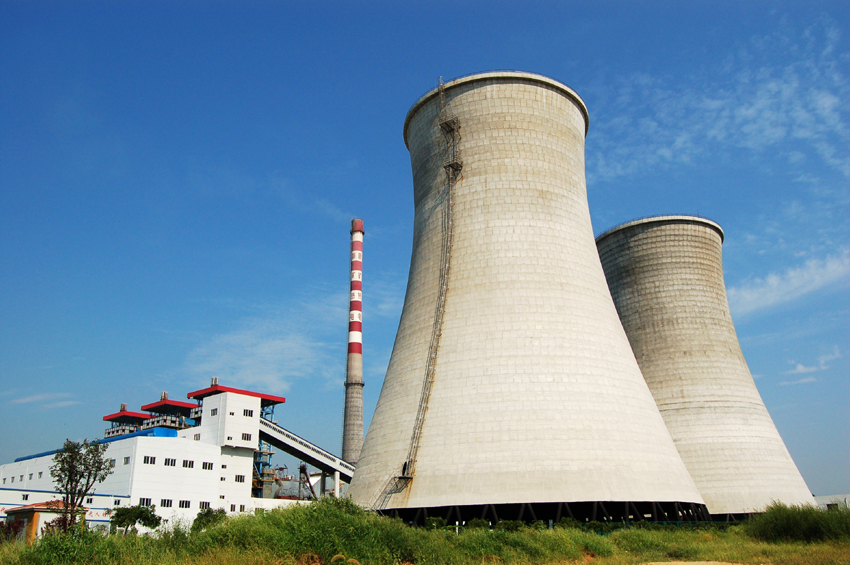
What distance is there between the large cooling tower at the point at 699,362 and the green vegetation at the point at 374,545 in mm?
9738

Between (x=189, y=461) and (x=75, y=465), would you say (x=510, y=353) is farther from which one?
(x=189, y=461)

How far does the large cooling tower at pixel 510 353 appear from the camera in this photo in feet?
48.7

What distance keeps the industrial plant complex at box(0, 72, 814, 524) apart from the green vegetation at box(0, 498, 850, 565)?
4.14 ft

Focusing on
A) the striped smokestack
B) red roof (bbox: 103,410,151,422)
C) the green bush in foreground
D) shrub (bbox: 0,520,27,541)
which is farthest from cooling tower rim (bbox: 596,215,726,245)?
red roof (bbox: 103,410,151,422)

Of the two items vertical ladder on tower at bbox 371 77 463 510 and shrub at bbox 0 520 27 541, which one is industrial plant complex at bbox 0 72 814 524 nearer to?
vertical ladder on tower at bbox 371 77 463 510

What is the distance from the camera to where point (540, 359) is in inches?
627

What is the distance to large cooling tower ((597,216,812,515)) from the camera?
24.0m

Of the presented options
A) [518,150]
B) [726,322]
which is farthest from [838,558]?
[726,322]

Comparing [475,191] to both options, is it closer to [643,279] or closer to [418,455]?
[418,455]

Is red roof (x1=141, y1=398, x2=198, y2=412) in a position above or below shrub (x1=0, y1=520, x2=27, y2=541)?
above

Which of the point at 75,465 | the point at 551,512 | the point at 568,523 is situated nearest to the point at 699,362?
the point at 551,512

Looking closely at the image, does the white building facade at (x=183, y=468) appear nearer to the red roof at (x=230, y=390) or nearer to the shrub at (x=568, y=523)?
the red roof at (x=230, y=390)

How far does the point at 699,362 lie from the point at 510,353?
12581 mm

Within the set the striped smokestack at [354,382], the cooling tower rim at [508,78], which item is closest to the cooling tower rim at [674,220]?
the cooling tower rim at [508,78]
